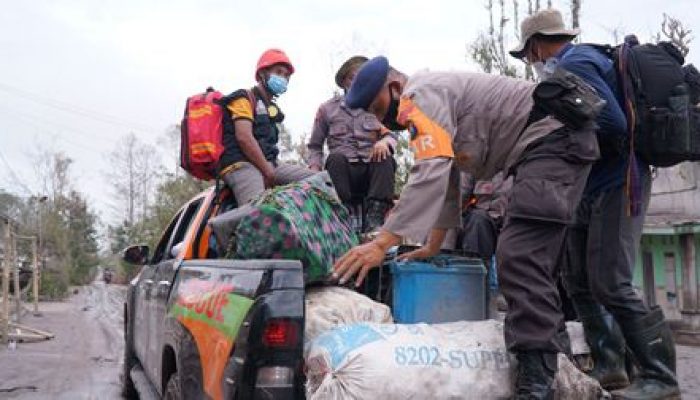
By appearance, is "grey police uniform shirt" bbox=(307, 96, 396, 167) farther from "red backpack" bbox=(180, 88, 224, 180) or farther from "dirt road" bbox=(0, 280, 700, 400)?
"dirt road" bbox=(0, 280, 700, 400)

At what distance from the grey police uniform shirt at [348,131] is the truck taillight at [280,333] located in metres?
3.50

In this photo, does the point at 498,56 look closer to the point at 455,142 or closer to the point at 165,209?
the point at 165,209

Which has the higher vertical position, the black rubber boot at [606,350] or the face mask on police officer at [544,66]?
the face mask on police officer at [544,66]

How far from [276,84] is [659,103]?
9.57 feet

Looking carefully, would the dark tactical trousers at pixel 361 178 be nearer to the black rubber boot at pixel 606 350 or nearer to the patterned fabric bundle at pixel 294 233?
the patterned fabric bundle at pixel 294 233

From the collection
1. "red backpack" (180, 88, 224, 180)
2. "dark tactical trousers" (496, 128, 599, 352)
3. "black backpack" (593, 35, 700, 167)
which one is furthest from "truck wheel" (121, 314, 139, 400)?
"black backpack" (593, 35, 700, 167)

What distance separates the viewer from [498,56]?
2406 cm

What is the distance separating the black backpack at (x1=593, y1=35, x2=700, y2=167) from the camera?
3.08 m

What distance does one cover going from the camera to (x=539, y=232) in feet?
8.78

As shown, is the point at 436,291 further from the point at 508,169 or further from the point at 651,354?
the point at 651,354

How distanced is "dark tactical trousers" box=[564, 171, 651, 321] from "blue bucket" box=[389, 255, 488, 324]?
47cm

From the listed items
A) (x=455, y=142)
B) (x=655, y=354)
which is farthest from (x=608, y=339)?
(x=455, y=142)

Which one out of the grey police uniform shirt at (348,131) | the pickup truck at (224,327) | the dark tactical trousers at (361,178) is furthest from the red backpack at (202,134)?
the grey police uniform shirt at (348,131)

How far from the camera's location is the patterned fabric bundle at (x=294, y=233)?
2922 millimetres
